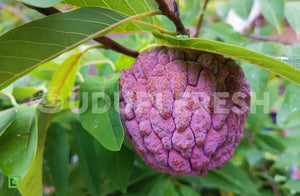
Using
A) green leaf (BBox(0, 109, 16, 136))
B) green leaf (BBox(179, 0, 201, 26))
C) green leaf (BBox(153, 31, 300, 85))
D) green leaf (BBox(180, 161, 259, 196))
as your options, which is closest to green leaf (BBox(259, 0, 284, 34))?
green leaf (BBox(179, 0, 201, 26))

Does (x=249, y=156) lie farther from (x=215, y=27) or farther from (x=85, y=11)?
(x=85, y=11)

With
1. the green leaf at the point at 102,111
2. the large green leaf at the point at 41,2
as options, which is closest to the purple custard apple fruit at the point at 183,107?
the green leaf at the point at 102,111

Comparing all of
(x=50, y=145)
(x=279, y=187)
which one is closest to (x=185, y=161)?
(x=50, y=145)

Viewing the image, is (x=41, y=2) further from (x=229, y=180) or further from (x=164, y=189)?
(x=229, y=180)

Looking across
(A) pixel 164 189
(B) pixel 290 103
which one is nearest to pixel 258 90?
(B) pixel 290 103

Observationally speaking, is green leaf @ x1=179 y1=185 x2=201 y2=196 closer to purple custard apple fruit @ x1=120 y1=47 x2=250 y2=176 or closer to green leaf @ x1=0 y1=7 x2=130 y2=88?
purple custard apple fruit @ x1=120 y1=47 x2=250 y2=176
